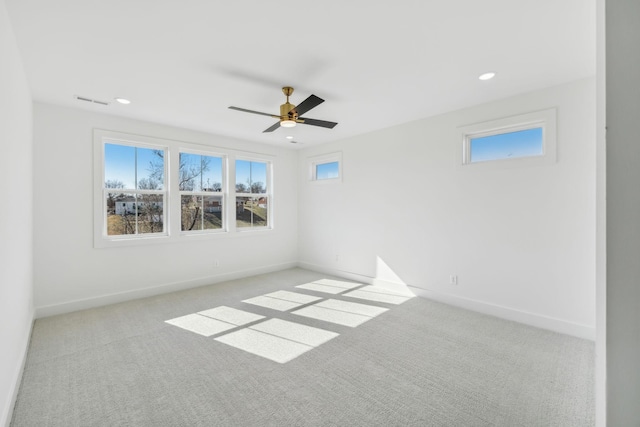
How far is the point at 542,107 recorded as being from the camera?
3.25m

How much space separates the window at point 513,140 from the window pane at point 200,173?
411cm

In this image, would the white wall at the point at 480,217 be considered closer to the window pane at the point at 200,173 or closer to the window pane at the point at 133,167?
the window pane at the point at 200,173

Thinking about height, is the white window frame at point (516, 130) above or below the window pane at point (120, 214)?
above

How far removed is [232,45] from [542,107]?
3.36 m

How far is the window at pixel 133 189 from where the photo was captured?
13.8ft

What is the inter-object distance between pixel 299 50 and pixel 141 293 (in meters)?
4.10

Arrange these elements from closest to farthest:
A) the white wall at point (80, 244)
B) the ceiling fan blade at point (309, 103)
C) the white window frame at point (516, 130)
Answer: the ceiling fan blade at point (309, 103)
the white window frame at point (516, 130)
the white wall at point (80, 244)

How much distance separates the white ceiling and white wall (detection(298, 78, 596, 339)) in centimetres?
61

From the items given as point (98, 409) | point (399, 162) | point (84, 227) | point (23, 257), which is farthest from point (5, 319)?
point (399, 162)

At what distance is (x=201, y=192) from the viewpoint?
5.09 meters

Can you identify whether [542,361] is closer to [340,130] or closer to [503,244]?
[503,244]

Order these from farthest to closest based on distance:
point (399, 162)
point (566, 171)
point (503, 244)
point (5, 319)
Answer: point (399, 162), point (503, 244), point (566, 171), point (5, 319)

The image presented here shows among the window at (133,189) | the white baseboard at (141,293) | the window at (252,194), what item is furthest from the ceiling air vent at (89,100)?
the white baseboard at (141,293)

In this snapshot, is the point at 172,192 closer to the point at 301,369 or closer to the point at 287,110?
the point at 287,110
